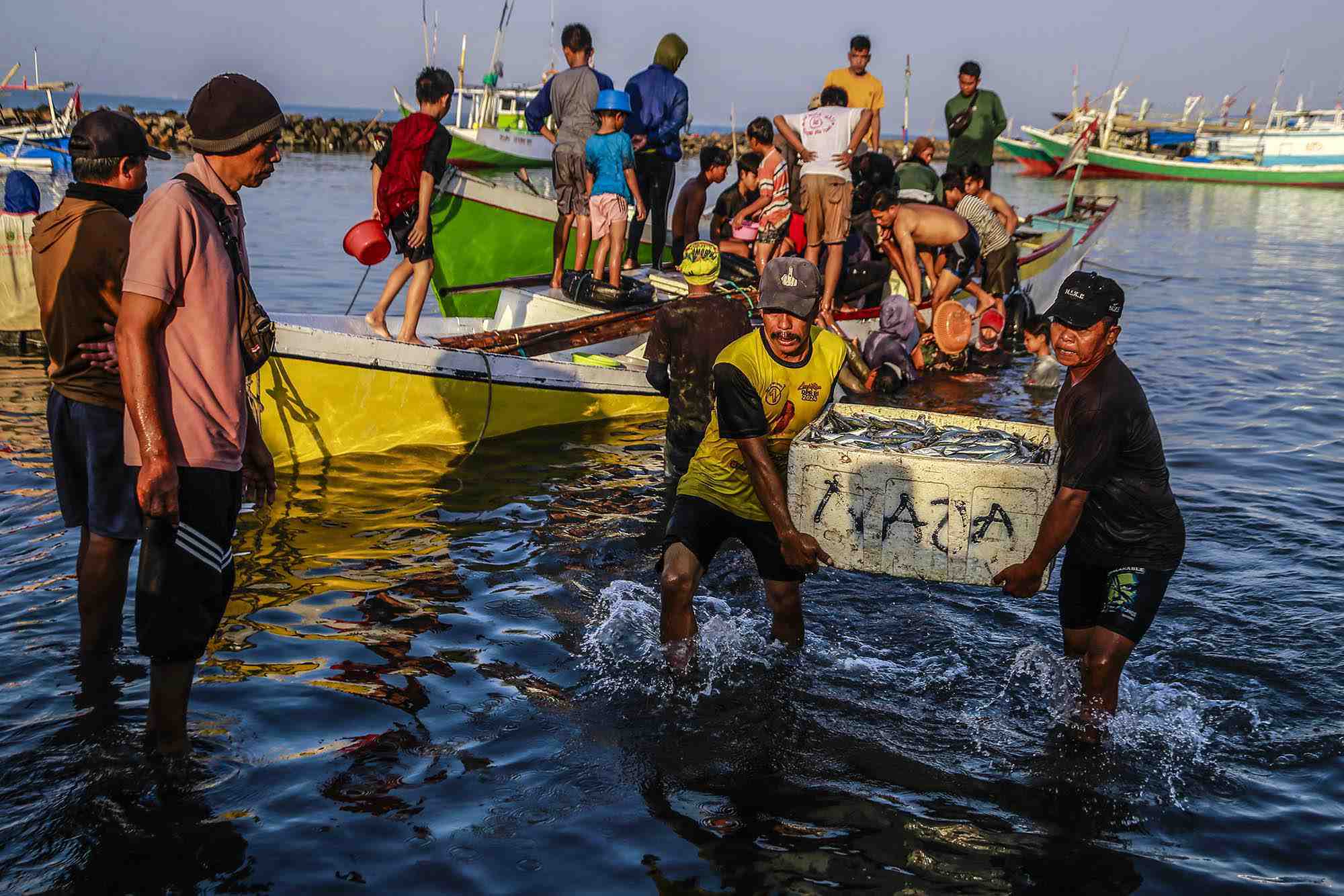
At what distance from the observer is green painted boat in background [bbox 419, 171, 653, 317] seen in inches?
534

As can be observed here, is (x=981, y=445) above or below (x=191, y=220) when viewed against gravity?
below

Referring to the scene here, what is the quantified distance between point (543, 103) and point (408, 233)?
11.2 feet

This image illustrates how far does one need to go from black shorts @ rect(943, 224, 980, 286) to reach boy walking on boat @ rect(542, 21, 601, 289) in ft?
16.5

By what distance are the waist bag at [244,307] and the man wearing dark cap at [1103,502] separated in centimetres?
311

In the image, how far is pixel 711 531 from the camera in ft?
17.6

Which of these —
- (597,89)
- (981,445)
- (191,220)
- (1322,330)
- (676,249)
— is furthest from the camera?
(1322,330)

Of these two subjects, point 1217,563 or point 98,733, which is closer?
point 98,733

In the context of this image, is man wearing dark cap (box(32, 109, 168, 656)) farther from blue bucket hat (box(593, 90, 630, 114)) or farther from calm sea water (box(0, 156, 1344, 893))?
blue bucket hat (box(593, 90, 630, 114))

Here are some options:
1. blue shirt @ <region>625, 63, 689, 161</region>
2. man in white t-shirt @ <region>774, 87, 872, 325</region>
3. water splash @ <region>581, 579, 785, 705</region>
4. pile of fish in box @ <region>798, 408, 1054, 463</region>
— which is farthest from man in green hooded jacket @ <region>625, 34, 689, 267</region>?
pile of fish in box @ <region>798, 408, 1054, 463</region>

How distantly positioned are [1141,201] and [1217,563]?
49.3 m

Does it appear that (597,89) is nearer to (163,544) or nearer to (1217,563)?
(1217,563)

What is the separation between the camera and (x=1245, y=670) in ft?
20.1

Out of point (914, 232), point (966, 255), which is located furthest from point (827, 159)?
point (966, 255)

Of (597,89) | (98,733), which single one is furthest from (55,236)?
(597,89)
